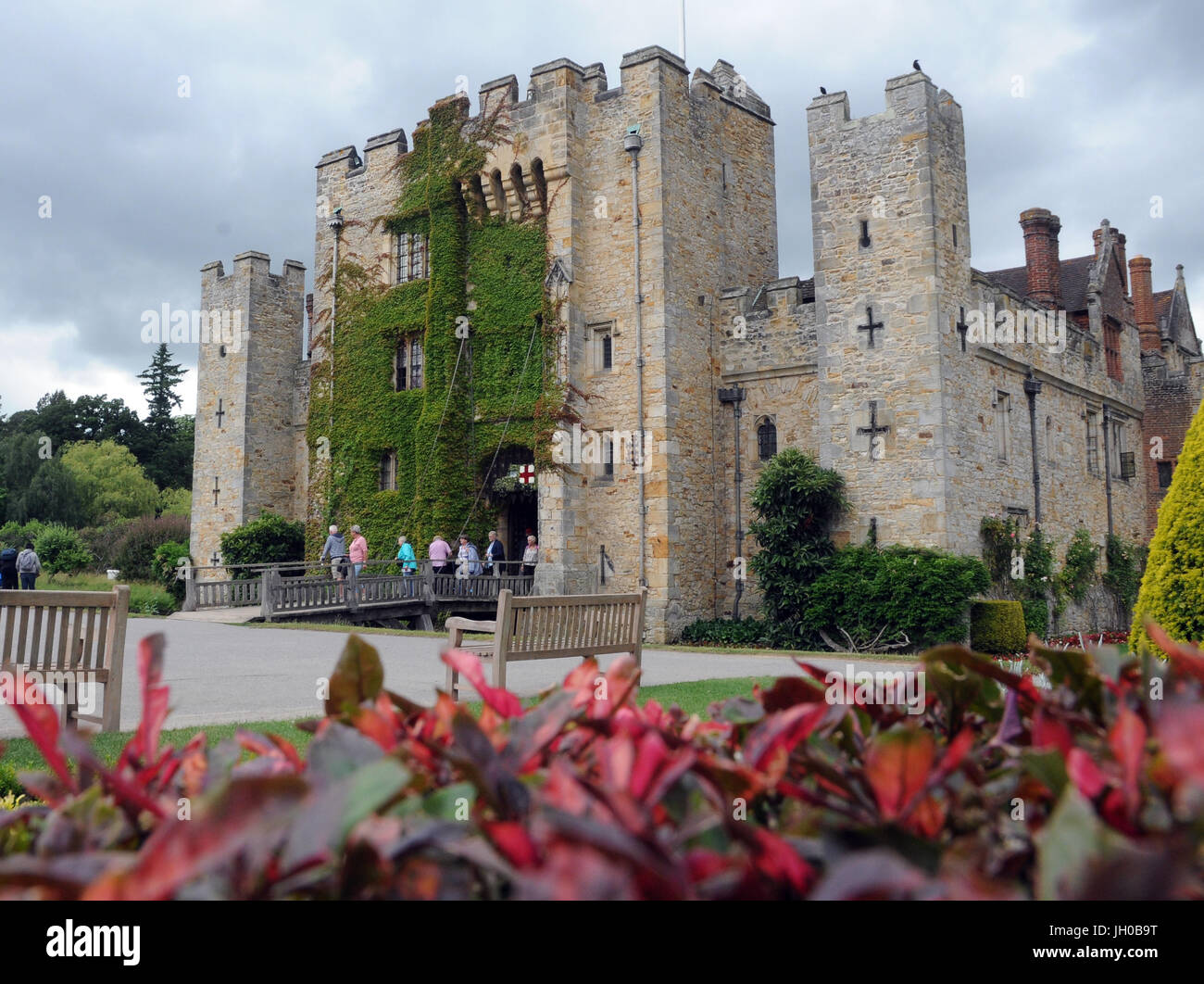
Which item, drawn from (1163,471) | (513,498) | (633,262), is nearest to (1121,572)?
(1163,471)

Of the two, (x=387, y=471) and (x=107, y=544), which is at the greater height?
(x=387, y=471)

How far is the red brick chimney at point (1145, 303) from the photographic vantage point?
3244cm

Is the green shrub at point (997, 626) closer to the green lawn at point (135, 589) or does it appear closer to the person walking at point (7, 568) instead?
the green lawn at point (135, 589)

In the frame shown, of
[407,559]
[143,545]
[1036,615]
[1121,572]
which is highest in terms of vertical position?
[143,545]

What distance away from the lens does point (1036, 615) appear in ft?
64.4

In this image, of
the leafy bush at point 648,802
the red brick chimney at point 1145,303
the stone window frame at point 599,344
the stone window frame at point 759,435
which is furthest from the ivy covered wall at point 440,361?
the red brick chimney at point 1145,303

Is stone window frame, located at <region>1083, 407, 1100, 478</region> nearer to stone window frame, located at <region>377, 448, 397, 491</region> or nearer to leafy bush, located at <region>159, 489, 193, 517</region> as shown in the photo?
stone window frame, located at <region>377, 448, 397, 491</region>

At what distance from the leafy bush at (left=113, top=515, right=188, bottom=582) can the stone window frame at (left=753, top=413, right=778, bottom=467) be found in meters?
22.2

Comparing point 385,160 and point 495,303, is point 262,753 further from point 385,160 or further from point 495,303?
point 385,160

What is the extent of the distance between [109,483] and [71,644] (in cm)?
5062

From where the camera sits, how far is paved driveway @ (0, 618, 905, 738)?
727 centimetres

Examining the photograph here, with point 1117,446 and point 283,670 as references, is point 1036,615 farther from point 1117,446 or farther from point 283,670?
point 283,670

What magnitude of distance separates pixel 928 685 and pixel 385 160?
26263mm

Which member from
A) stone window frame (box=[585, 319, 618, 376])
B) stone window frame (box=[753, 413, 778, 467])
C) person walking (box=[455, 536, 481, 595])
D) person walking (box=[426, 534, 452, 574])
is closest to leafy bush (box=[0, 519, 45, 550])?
person walking (box=[426, 534, 452, 574])
